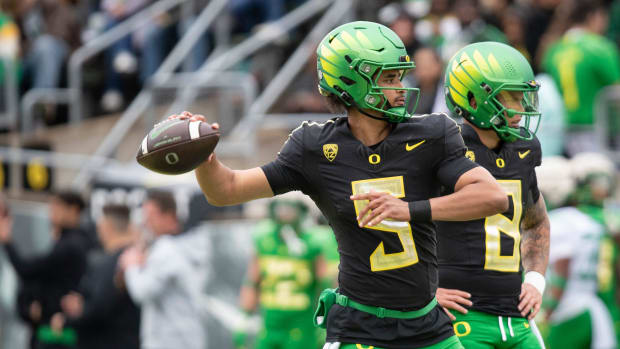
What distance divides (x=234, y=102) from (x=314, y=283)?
296 centimetres

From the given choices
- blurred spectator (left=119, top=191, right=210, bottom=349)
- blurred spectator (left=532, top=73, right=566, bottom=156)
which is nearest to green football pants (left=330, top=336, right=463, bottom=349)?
blurred spectator (left=119, top=191, right=210, bottom=349)

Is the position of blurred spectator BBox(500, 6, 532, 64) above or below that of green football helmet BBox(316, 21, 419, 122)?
below

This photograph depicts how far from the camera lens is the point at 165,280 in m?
9.23

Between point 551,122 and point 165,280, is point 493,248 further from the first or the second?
point 551,122

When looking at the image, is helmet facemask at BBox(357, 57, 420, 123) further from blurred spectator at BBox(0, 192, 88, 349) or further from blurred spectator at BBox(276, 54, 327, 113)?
blurred spectator at BBox(276, 54, 327, 113)

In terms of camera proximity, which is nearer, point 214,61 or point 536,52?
point 536,52

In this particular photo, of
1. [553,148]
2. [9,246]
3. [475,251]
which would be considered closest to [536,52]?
[553,148]

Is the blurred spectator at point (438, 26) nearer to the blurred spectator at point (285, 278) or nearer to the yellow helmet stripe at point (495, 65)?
the blurred spectator at point (285, 278)

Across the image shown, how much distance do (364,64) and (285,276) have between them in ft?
18.9

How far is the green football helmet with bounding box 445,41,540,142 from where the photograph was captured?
5.46 metres

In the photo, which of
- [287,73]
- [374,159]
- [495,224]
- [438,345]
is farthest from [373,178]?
[287,73]

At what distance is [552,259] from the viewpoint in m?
9.26

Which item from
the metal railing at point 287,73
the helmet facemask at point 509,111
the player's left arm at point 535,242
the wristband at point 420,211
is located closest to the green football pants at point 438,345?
the wristband at point 420,211

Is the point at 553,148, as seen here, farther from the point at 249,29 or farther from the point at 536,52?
the point at 249,29
